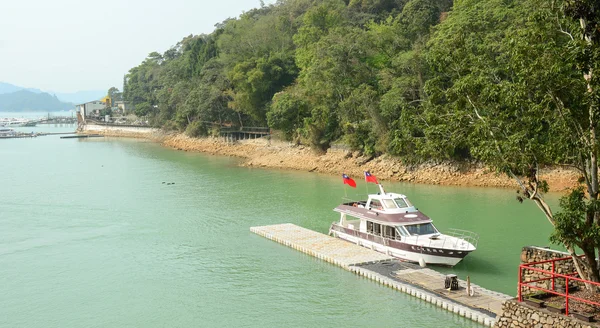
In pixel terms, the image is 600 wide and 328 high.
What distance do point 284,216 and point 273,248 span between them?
23.8 feet

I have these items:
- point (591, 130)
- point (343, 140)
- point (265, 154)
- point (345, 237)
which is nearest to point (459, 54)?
point (591, 130)

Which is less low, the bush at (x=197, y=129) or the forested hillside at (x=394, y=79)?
the forested hillside at (x=394, y=79)

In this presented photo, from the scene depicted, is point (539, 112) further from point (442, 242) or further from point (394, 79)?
point (394, 79)

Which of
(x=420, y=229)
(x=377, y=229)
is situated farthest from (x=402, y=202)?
(x=420, y=229)

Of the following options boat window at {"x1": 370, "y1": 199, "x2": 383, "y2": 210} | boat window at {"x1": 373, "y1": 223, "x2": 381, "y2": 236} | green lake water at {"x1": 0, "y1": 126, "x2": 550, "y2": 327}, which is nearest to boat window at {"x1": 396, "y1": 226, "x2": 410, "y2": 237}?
boat window at {"x1": 373, "y1": 223, "x2": 381, "y2": 236}

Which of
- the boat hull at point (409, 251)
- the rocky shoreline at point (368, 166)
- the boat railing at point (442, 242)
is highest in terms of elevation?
the rocky shoreline at point (368, 166)

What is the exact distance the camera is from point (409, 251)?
75.0 ft

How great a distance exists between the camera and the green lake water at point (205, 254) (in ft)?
63.3

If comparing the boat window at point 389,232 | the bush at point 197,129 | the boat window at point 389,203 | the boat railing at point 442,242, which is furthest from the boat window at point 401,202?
the bush at point 197,129

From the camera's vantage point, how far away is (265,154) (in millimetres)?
60875

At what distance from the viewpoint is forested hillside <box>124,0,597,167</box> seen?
15.0 meters

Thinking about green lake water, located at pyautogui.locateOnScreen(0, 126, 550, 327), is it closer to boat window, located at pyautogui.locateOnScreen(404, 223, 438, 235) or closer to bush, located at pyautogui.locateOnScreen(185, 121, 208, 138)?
boat window, located at pyautogui.locateOnScreen(404, 223, 438, 235)

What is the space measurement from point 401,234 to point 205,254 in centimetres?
892

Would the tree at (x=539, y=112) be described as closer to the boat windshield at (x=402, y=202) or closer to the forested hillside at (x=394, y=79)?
the forested hillside at (x=394, y=79)
